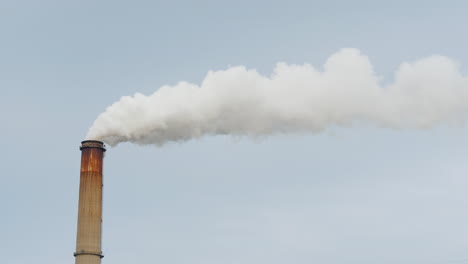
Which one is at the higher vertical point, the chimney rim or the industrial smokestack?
the chimney rim

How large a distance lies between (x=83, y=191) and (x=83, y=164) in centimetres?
121

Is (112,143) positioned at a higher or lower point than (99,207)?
higher

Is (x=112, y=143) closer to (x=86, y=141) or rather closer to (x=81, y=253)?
(x=86, y=141)

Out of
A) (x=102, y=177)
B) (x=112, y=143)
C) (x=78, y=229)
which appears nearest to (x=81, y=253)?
(x=78, y=229)

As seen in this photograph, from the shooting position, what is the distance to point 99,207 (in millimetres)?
31891

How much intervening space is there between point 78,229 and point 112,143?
211 inches

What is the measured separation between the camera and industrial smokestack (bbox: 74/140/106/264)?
3133cm

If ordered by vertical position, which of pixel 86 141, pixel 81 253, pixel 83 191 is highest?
pixel 86 141

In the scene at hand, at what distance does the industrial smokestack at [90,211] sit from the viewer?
1233 inches

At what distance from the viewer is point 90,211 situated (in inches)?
1241

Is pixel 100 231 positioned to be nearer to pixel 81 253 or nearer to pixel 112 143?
pixel 81 253

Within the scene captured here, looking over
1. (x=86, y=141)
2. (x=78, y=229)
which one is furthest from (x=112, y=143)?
(x=78, y=229)

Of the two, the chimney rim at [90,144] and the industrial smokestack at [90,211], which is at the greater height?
the chimney rim at [90,144]

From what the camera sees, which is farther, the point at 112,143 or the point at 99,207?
the point at 112,143
